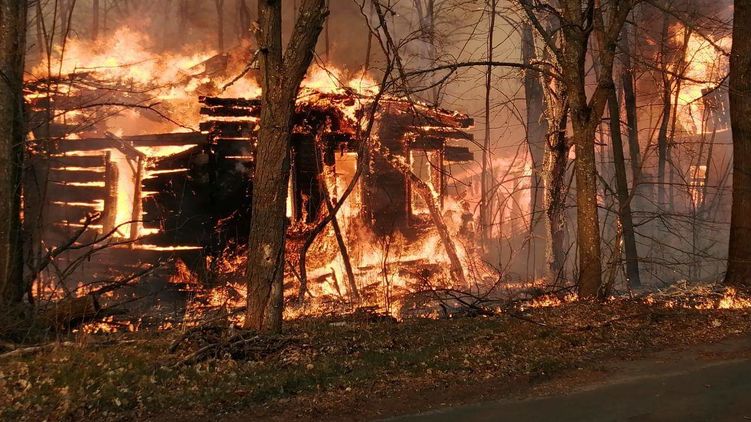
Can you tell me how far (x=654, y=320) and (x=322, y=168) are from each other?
9579mm

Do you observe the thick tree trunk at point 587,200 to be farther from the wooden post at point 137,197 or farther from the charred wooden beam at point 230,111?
the wooden post at point 137,197

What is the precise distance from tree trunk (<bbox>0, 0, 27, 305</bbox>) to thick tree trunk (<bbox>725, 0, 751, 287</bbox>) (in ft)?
37.3

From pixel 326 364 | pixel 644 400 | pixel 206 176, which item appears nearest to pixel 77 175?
pixel 206 176

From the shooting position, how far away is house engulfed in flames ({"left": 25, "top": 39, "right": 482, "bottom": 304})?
14.1 metres

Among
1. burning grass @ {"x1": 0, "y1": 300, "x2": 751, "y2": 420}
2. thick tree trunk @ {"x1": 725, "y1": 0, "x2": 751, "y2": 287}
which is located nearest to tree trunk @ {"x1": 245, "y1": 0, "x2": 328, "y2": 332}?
burning grass @ {"x1": 0, "y1": 300, "x2": 751, "y2": 420}

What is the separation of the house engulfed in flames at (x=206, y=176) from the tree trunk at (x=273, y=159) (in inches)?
259

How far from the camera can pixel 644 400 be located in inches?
177

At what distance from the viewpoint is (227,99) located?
46.7 ft

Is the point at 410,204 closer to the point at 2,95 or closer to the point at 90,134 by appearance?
the point at 90,134

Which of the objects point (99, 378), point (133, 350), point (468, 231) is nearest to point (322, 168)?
point (468, 231)

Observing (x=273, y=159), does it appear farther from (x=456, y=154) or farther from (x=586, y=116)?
(x=456, y=154)

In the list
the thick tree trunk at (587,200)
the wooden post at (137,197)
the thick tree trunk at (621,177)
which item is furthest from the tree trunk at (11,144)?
the thick tree trunk at (621,177)

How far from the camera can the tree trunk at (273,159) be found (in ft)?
20.6

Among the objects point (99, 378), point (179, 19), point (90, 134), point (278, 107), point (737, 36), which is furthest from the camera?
point (179, 19)
